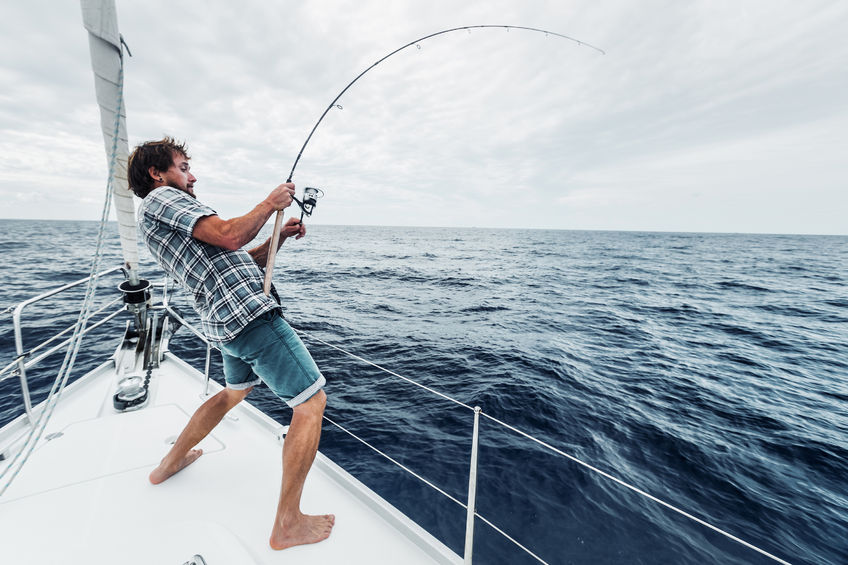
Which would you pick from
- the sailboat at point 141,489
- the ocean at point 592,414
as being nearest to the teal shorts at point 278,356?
the sailboat at point 141,489

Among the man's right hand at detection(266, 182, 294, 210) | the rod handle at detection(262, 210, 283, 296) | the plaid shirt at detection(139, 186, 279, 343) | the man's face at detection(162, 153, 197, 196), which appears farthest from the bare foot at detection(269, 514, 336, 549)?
the man's face at detection(162, 153, 197, 196)

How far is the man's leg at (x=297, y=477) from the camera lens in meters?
1.57

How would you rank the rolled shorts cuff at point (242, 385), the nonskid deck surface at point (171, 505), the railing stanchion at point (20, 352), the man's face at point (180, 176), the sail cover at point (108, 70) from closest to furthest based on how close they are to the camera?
the nonskid deck surface at point (171, 505) → the man's face at point (180, 176) → the rolled shorts cuff at point (242, 385) → the railing stanchion at point (20, 352) → the sail cover at point (108, 70)

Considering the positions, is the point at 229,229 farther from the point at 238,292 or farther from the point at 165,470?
the point at 165,470

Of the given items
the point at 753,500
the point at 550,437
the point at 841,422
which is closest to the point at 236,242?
the point at 550,437

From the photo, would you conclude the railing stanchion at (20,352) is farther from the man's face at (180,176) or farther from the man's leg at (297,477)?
the man's leg at (297,477)

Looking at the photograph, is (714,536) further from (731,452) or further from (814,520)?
(731,452)

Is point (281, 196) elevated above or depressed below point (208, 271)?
above

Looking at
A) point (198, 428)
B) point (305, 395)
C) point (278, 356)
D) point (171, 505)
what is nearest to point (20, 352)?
point (198, 428)

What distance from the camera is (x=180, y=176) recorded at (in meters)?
1.66

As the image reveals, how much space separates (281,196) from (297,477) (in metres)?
1.30

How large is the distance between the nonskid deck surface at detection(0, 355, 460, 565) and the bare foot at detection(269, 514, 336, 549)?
0.10ft

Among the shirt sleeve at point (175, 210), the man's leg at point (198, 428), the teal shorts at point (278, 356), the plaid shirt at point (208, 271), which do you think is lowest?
the man's leg at point (198, 428)

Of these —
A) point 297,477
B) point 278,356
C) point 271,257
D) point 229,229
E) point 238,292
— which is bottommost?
point 297,477
